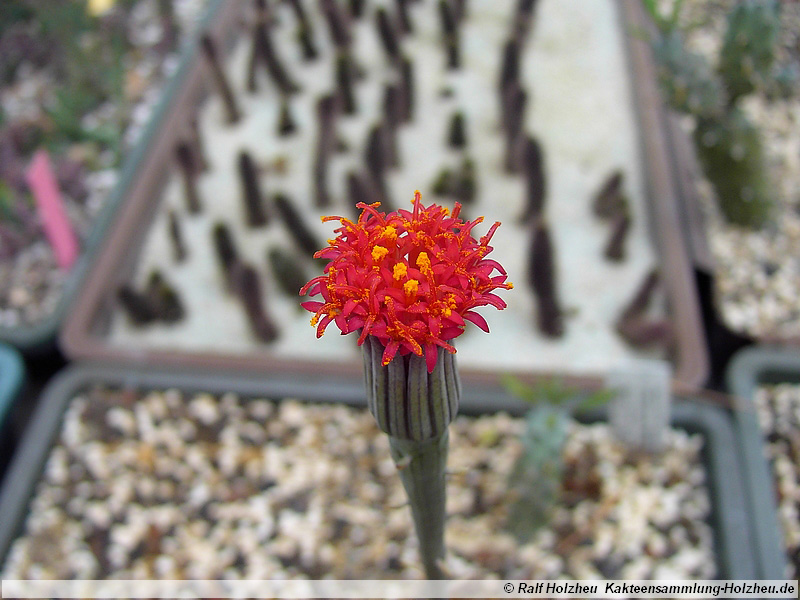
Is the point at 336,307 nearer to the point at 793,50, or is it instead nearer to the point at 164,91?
the point at 164,91

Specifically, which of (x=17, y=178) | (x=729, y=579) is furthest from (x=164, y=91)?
(x=729, y=579)

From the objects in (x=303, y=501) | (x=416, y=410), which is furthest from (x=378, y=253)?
(x=303, y=501)

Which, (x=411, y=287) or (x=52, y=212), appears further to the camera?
(x=52, y=212)

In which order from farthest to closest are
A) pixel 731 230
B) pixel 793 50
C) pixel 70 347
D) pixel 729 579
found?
1. pixel 793 50
2. pixel 731 230
3. pixel 70 347
4. pixel 729 579

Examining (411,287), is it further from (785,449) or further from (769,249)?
(769,249)

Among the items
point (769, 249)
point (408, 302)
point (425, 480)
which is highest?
point (408, 302)

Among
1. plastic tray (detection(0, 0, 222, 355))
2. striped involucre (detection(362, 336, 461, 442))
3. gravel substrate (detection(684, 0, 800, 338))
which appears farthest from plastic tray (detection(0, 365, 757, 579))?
striped involucre (detection(362, 336, 461, 442))

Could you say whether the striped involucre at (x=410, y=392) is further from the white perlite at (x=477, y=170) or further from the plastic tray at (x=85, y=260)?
the plastic tray at (x=85, y=260)
